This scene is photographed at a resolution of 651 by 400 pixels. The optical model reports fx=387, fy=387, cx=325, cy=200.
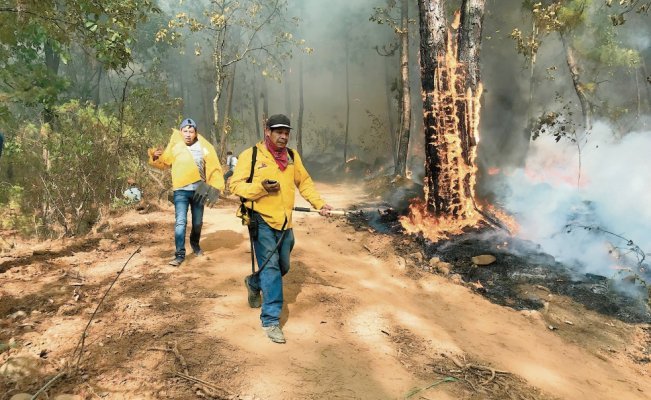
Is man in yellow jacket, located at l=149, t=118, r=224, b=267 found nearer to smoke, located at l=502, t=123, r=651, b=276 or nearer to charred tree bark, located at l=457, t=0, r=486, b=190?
charred tree bark, located at l=457, t=0, r=486, b=190

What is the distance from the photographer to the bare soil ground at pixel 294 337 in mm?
2994

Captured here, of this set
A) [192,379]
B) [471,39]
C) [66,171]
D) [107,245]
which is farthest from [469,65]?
[66,171]

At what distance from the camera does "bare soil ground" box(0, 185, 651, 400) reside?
299cm

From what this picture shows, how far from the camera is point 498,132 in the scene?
71.7ft

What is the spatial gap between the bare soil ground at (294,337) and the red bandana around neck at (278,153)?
165 centimetres

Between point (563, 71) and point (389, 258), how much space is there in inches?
792

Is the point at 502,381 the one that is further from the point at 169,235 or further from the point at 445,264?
the point at 169,235

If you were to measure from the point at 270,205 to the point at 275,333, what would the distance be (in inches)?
48.2

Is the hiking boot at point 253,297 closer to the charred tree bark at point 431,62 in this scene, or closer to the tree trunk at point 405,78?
the charred tree bark at point 431,62

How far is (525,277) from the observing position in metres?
6.21

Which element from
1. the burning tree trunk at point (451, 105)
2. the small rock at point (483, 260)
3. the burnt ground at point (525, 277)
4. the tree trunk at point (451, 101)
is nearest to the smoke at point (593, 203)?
the burnt ground at point (525, 277)

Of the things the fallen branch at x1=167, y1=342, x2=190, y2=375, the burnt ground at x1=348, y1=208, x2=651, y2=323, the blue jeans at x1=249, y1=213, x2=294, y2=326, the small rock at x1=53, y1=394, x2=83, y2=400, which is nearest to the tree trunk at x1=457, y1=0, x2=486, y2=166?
the burnt ground at x1=348, y1=208, x2=651, y2=323

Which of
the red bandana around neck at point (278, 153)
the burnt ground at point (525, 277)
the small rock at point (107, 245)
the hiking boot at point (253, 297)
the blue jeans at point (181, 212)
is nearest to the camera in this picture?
the red bandana around neck at point (278, 153)

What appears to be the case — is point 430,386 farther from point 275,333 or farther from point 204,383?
point 204,383
